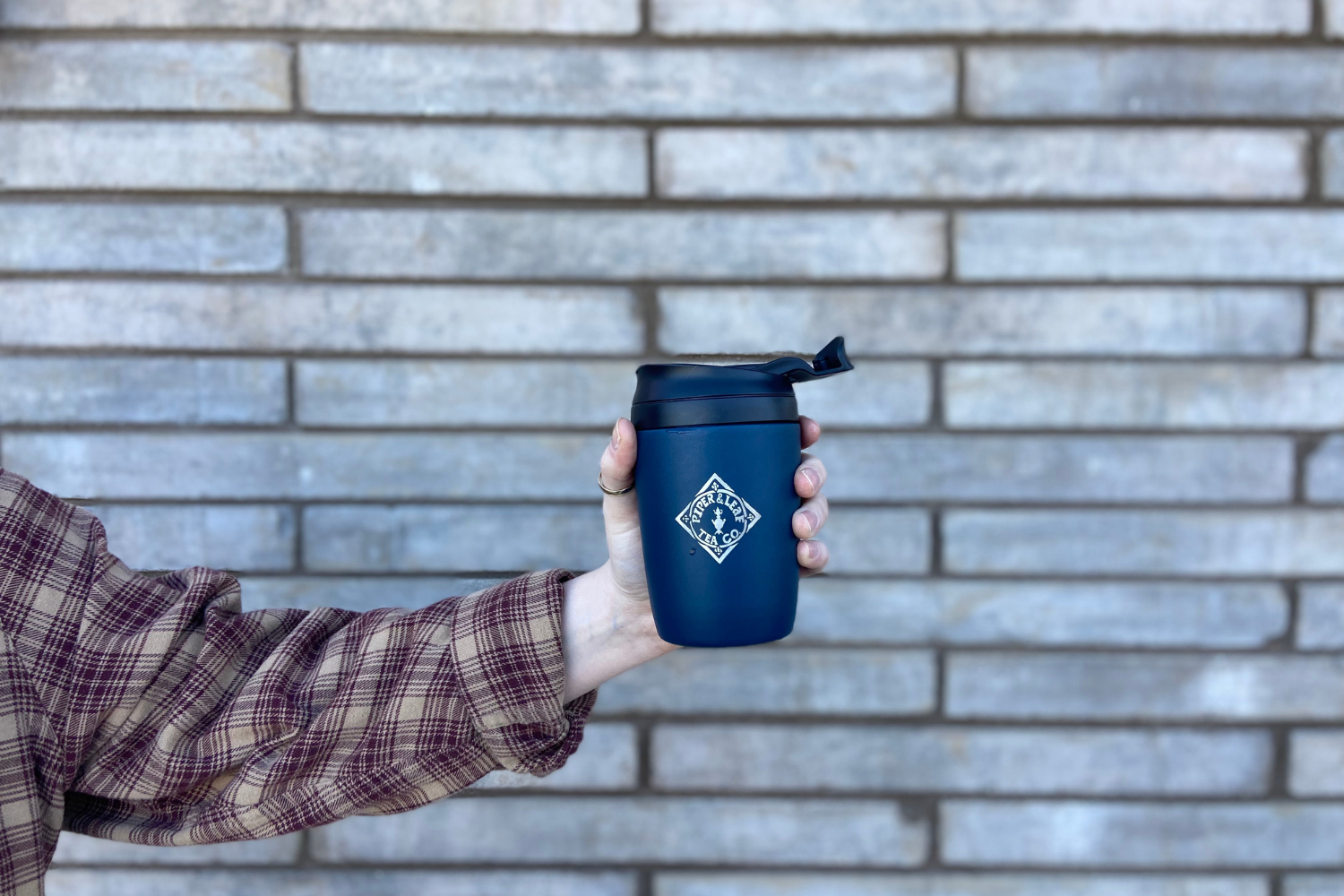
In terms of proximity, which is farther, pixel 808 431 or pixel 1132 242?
pixel 1132 242

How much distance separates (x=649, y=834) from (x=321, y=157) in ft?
4.88

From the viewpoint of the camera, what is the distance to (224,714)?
42.4 inches

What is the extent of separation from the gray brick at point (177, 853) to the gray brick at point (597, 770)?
0.41 metres

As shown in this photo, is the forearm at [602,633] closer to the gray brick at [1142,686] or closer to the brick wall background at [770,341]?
the brick wall background at [770,341]

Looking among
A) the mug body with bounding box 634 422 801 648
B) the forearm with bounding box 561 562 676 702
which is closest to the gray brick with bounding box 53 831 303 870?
the forearm with bounding box 561 562 676 702

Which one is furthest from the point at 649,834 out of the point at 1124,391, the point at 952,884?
the point at 1124,391

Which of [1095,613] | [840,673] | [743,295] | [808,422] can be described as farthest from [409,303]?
[1095,613]

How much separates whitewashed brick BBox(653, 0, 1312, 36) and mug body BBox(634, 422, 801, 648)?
1.00m

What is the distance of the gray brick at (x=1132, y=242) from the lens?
1611 millimetres

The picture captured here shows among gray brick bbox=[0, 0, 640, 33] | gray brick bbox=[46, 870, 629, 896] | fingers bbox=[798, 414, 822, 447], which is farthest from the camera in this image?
gray brick bbox=[46, 870, 629, 896]

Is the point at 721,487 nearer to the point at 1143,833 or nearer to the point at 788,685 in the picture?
the point at 788,685

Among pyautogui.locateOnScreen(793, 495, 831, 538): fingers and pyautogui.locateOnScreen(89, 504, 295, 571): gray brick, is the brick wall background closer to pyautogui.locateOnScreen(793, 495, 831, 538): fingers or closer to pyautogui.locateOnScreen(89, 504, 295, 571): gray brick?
pyautogui.locateOnScreen(89, 504, 295, 571): gray brick

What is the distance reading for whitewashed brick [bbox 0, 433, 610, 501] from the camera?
1.63 m

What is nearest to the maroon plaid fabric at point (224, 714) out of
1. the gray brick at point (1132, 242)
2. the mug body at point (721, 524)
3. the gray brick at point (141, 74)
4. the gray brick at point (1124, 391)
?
the mug body at point (721, 524)
